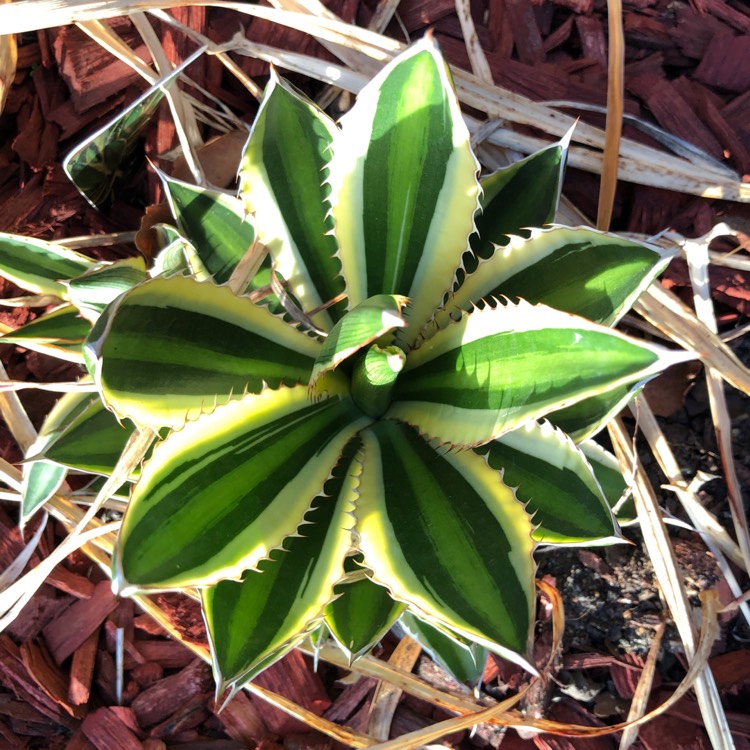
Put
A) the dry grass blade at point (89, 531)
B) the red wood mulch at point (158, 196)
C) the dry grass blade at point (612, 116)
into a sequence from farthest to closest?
the red wood mulch at point (158, 196)
the dry grass blade at point (612, 116)
the dry grass blade at point (89, 531)

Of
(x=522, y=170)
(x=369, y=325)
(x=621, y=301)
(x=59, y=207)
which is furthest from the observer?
(x=59, y=207)

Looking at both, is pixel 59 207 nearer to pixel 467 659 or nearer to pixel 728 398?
pixel 467 659

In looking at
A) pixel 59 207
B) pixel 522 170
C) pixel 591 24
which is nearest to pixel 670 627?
pixel 522 170

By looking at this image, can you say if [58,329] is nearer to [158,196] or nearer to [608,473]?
[158,196]

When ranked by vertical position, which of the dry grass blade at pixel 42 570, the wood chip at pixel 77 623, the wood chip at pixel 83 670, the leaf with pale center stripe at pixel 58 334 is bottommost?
the wood chip at pixel 83 670

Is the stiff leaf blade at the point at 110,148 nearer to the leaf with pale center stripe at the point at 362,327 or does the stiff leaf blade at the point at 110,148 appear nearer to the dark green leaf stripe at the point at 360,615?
the leaf with pale center stripe at the point at 362,327

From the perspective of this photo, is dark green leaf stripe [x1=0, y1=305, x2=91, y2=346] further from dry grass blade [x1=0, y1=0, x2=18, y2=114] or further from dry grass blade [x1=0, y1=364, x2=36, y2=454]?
dry grass blade [x1=0, y1=0, x2=18, y2=114]

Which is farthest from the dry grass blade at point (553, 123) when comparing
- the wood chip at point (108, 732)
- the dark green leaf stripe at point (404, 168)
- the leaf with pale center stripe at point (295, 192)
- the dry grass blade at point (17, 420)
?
the wood chip at point (108, 732)

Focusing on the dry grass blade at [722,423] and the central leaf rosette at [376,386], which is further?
the dry grass blade at [722,423]
